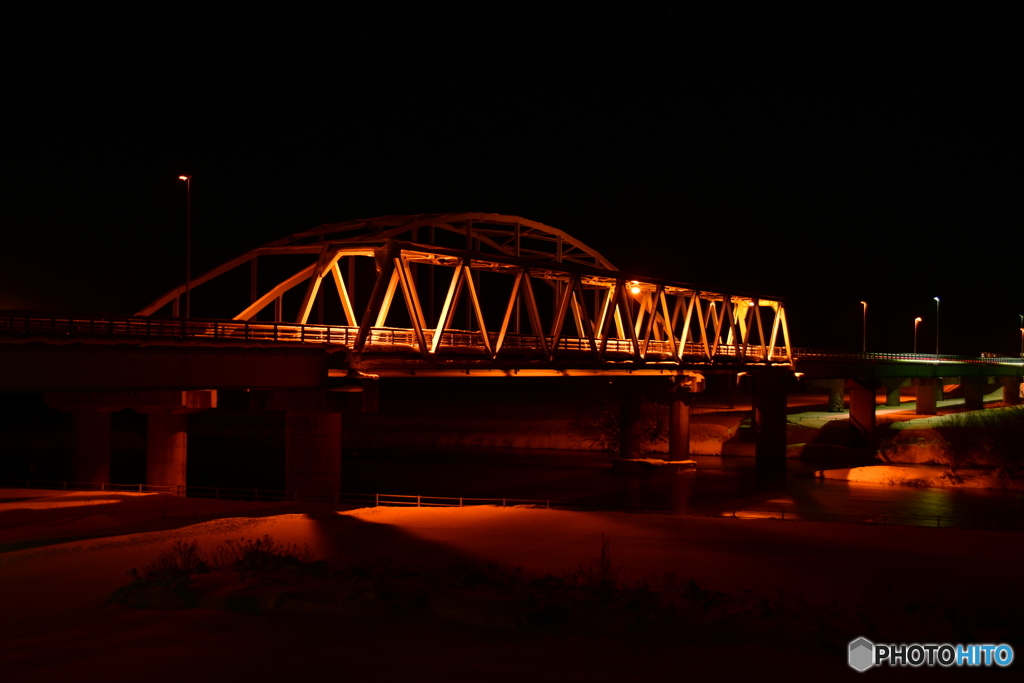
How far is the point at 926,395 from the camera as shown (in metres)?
94.7

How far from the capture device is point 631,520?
1134 inches

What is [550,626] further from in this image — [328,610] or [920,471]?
[920,471]

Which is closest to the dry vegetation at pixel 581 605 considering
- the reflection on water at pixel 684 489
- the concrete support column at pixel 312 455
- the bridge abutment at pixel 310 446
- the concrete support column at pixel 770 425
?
the bridge abutment at pixel 310 446

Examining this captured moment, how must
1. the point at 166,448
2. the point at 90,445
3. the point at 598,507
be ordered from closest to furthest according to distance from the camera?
the point at 598,507 < the point at 166,448 < the point at 90,445

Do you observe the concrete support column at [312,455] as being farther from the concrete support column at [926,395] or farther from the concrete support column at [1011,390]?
the concrete support column at [1011,390]

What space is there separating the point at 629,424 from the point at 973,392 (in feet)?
218

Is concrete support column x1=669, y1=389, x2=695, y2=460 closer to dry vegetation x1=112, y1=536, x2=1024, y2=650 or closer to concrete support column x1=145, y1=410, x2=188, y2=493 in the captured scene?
concrete support column x1=145, y1=410, x2=188, y2=493

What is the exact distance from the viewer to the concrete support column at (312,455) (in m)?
32.7

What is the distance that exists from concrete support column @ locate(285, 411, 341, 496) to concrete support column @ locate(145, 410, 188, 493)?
11120 mm

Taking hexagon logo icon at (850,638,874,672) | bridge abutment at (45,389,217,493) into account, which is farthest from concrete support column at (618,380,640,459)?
hexagon logo icon at (850,638,874,672)

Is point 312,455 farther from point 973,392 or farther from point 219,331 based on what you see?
point 973,392

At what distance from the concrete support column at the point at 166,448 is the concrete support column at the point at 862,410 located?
56.9m

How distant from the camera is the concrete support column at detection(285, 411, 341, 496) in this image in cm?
3269

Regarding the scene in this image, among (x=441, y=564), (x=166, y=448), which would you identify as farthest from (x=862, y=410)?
(x=441, y=564)
